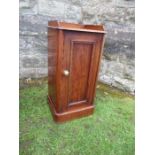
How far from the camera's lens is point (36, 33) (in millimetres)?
1800

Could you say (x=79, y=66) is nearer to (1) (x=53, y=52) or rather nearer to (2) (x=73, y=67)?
(2) (x=73, y=67)

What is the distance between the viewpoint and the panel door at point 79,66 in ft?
3.85

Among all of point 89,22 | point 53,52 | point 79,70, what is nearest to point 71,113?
point 79,70

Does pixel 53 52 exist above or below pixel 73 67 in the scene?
above

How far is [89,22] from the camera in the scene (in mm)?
1990

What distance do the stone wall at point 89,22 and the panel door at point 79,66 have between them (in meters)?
A: 0.60

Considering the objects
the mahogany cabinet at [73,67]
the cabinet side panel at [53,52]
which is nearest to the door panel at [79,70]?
the mahogany cabinet at [73,67]

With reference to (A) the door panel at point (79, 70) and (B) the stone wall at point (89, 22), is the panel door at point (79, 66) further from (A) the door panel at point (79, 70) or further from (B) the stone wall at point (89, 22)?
(B) the stone wall at point (89, 22)

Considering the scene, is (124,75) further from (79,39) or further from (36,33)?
(36,33)

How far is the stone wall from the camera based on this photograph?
1702 millimetres

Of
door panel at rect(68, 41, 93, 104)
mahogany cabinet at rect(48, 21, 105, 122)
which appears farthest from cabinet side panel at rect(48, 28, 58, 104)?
door panel at rect(68, 41, 93, 104)

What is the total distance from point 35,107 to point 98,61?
762 millimetres

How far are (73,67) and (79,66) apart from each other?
0.06 meters
